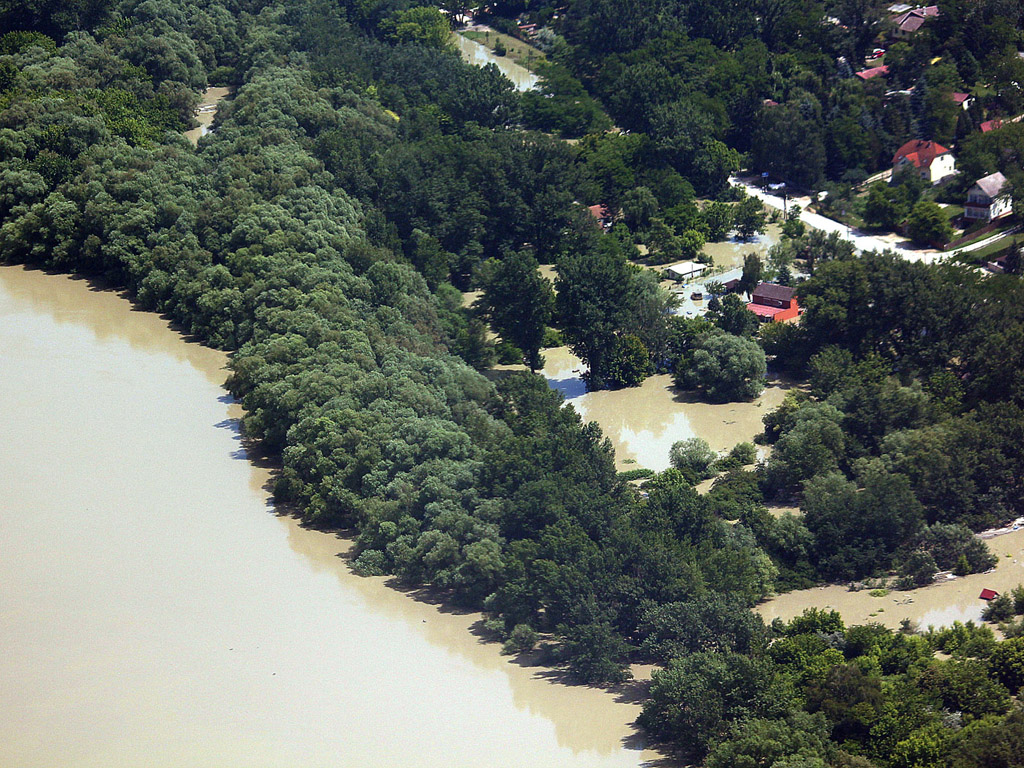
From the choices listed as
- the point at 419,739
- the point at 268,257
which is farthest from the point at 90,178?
the point at 419,739

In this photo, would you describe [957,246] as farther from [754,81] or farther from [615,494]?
[615,494]

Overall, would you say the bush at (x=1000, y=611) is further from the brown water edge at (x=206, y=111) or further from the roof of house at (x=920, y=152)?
the brown water edge at (x=206, y=111)

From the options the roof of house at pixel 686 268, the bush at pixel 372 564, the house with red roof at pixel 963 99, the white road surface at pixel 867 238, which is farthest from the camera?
the house with red roof at pixel 963 99

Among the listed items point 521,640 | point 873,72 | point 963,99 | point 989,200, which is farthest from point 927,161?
point 521,640

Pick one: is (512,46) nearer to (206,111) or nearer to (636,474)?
(206,111)

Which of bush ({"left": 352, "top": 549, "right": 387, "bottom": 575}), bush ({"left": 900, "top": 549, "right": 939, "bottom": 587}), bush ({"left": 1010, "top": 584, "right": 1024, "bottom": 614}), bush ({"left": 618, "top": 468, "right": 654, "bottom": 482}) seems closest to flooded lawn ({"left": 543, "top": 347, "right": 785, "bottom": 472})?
bush ({"left": 618, "top": 468, "right": 654, "bottom": 482})

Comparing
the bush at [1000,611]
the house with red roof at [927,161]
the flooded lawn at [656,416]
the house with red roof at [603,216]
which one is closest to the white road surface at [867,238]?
the house with red roof at [927,161]

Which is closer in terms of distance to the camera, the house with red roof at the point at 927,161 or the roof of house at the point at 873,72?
the house with red roof at the point at 927,161

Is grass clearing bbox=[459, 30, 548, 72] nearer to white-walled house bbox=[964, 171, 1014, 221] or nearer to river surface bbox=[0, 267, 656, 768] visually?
white-walled house bbox=[964, 171, 1014, 221]
